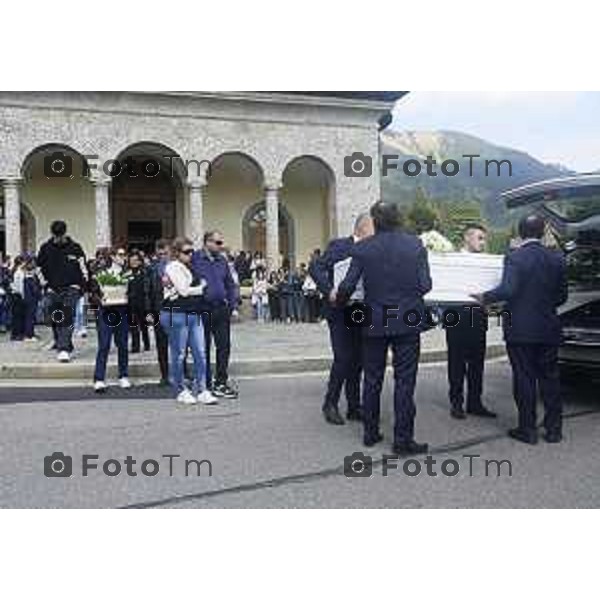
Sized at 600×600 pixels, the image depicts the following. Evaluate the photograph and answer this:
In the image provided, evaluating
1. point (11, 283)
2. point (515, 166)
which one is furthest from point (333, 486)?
point (11, 283)

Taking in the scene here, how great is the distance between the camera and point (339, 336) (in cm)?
748

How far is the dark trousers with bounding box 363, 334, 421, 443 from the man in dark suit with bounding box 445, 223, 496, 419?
4.34 ft

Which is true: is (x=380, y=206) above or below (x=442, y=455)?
above

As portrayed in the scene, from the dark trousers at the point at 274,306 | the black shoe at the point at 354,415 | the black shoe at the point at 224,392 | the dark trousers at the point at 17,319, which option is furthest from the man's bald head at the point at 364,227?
the dark trousers at the point at 274,306

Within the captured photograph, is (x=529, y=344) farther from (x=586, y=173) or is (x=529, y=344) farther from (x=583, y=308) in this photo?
(x=586, y=173)

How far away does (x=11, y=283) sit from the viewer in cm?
1580

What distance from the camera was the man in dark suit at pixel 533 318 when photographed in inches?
263

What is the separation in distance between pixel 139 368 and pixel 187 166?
48.8 feet

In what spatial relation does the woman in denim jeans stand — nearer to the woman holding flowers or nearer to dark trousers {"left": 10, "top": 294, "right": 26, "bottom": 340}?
the woman holding flowers

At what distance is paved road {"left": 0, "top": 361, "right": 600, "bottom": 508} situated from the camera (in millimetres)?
5168

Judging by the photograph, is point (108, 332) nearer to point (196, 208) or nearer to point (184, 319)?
point (184, 319)

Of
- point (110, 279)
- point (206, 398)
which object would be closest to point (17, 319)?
point (110, 279)

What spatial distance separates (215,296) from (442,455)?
339cm

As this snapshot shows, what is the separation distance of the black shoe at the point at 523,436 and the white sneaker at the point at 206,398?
328 centimetres
